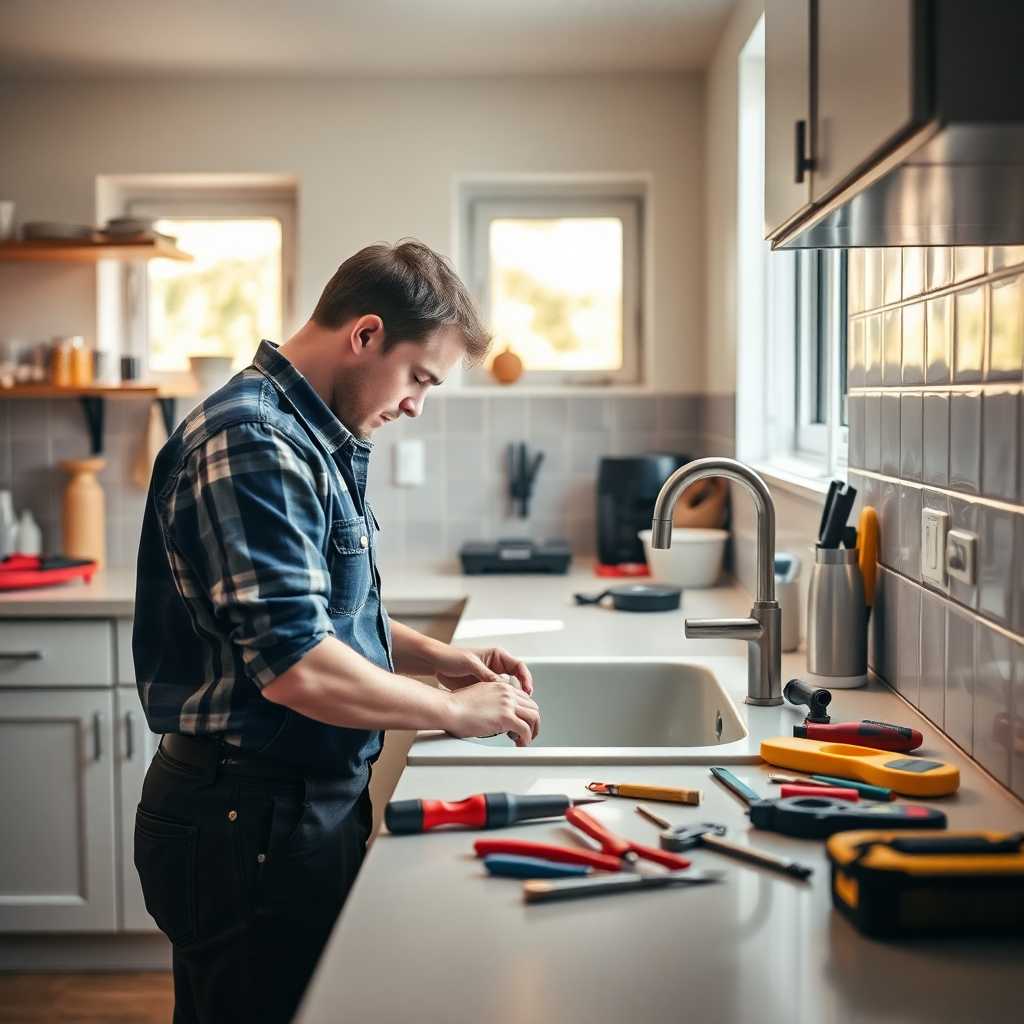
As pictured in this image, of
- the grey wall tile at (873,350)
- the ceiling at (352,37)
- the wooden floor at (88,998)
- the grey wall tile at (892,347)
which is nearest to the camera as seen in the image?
the grey wall tile at (892,347)

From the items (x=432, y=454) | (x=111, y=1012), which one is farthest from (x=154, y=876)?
(x=432, y=454)

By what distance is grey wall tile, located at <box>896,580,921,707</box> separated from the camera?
162 centimetres

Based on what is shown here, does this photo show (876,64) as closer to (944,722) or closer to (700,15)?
(944,722)

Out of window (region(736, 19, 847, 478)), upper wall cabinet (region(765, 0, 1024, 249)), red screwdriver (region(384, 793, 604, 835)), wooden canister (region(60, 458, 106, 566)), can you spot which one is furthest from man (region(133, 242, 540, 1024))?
wooden canister (region(60, 458, 106, 566))

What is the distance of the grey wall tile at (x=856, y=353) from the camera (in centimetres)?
188

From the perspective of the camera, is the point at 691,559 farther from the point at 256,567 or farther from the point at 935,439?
the point at 256,567

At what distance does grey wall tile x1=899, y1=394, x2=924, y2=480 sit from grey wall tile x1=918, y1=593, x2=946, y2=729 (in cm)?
17

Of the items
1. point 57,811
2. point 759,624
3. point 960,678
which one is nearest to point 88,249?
point 57,811

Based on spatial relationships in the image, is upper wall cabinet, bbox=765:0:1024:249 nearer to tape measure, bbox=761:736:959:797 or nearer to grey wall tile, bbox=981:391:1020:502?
grey wall tile, bbox=981:391:1020:502

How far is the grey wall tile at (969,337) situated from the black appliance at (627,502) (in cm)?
186

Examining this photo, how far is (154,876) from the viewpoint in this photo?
1473 millimetres

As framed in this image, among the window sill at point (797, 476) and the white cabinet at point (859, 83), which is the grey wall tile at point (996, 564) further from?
the window sill at point (797, 476)

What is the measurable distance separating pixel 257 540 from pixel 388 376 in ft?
1.12

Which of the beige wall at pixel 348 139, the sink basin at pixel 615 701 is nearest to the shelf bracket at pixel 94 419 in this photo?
the beige wall at pixel 348 139
